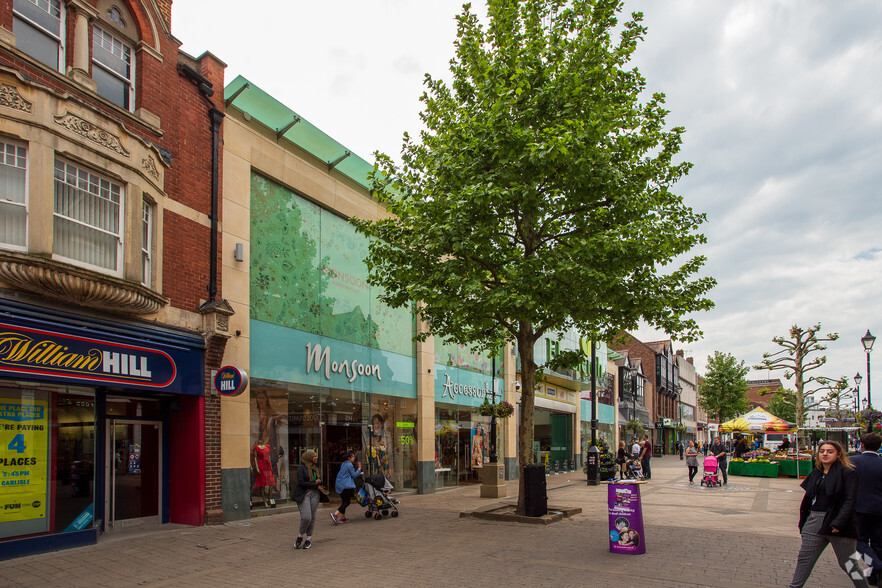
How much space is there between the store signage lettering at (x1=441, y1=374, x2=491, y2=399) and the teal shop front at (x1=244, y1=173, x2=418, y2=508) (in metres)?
2.49

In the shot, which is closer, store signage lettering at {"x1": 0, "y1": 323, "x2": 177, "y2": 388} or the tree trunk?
store signage lettering at {"x1": 0, "y1": 323, "x2": 177, "y2": 388}

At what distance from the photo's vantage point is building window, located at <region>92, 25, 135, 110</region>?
36.1 ft

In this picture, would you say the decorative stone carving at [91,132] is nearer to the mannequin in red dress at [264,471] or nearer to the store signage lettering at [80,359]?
the store signage lettering at [80,359]

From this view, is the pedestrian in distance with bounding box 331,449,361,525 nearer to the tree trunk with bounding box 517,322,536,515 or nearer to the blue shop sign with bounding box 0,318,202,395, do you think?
the blue shop sign with bounding box 0,318,202,395

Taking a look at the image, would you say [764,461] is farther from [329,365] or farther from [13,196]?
[13,196]

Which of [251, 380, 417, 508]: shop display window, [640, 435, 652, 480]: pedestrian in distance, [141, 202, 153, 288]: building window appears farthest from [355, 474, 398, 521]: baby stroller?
Answer: [640, 435, 652, 480]: pedestrian in distance

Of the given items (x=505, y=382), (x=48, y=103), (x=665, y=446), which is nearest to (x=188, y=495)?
(x=48, y=103)

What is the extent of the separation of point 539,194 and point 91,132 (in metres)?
8.08

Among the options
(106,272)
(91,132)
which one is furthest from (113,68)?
(106,272)

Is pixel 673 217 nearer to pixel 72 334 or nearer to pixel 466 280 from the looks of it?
pixel 466 280

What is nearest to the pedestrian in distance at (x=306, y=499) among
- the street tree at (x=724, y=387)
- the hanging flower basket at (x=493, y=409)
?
the hanging flower basket at (x=493, y=409)

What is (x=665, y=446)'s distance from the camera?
70000mm

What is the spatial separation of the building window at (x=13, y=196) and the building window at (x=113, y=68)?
2.23 metres

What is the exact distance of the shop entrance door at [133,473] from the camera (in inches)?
441
